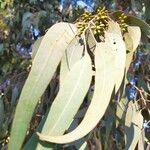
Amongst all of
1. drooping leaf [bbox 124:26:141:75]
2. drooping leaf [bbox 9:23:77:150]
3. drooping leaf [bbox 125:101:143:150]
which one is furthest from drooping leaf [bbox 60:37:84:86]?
drooping leaf [bbox 125:101:143:150]

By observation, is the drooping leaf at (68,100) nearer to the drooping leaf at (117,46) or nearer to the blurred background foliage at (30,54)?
the drooping leaf at (117,46)

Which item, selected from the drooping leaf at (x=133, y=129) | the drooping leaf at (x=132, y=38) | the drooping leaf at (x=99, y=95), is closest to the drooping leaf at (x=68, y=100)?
the drooping leaf at (x=99, y=95)

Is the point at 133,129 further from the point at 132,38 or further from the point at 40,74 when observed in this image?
the point at 40,74

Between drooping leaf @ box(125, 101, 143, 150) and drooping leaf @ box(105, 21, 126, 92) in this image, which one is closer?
drooping leaf @ box(105, 21, 126, 92)

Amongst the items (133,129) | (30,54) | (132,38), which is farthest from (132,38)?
(30,54)

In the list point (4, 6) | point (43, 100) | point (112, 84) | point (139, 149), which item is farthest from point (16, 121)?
point (4, 6)

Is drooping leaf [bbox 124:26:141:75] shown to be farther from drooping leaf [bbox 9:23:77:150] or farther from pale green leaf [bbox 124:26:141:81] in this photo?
drooping leaf [bbox 9:23:77:150]
